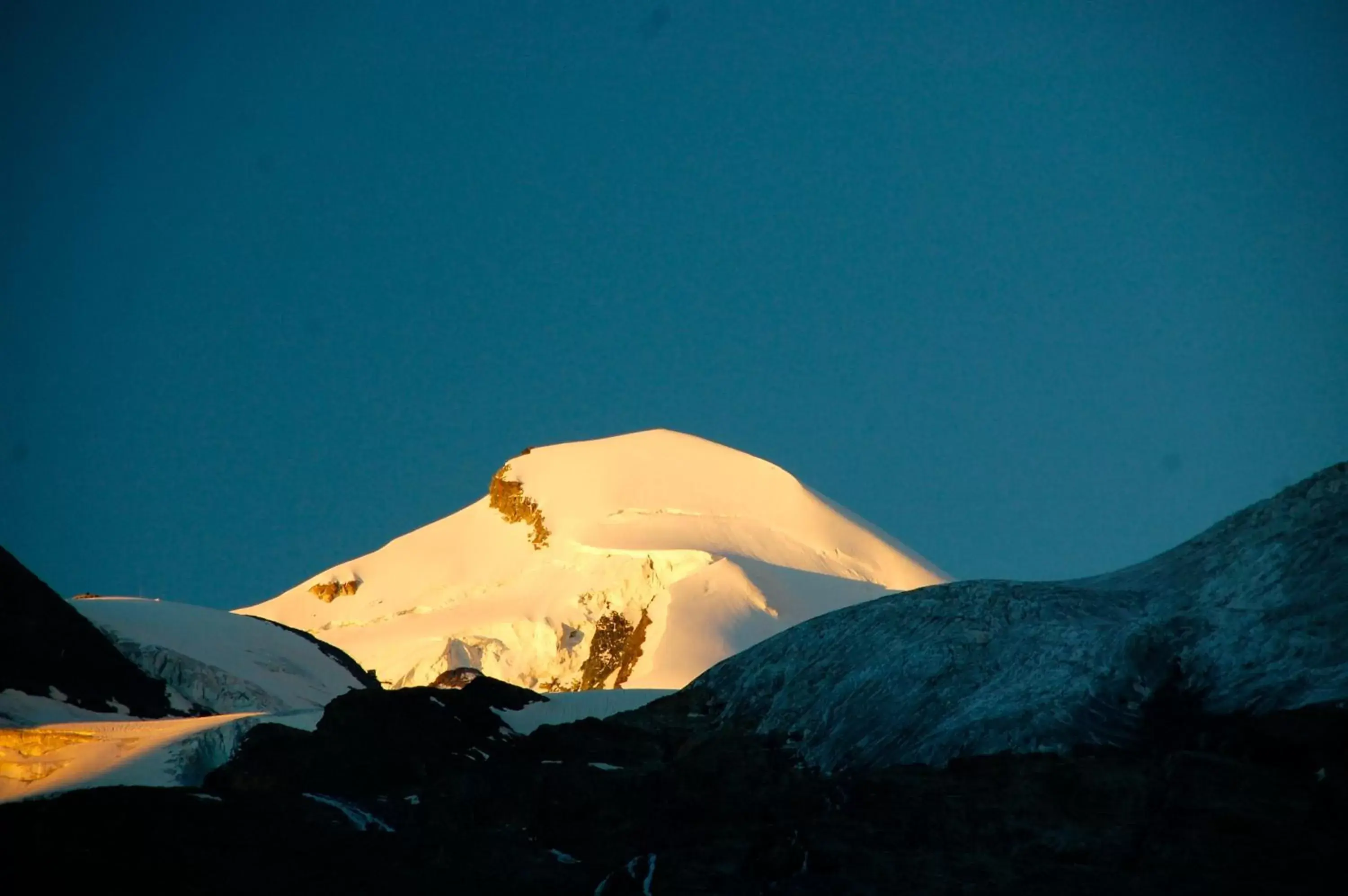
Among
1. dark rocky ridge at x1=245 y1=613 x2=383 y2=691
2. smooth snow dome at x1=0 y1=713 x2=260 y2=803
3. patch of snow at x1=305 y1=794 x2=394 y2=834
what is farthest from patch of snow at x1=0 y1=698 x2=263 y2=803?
dark rocky ridge at x1=245 y1=613 x2=383 y2=691

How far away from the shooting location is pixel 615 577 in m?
162

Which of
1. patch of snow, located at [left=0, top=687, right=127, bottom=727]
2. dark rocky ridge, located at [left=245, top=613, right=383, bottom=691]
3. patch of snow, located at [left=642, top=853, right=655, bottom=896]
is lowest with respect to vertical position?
patch of snow, located at [left=642, top=853, right=655, bottom=896]

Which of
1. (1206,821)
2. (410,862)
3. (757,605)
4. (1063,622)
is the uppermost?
(757,605)


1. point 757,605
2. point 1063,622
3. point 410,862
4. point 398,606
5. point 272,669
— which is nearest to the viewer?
point 410,862

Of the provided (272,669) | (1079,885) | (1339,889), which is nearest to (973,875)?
(1079,885)

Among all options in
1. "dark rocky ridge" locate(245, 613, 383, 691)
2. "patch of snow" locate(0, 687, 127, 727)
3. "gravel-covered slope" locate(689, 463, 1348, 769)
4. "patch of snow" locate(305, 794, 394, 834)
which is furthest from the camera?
"dark rocky ridge" locate(245, 613, 383, 691)

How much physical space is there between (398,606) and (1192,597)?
487 feet

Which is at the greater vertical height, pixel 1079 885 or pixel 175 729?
pixel 175 729

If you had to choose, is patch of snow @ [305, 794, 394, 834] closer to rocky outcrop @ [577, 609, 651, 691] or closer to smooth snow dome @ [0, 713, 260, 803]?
smooth snow dome @ [0, 713, 260, 803]

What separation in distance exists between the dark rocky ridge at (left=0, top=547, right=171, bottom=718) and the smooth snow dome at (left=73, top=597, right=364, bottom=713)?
4.21 metres

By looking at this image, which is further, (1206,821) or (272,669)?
(272,669)

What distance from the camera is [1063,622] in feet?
112

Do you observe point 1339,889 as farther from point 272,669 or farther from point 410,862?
point 272,669

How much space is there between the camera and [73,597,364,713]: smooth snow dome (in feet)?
243
